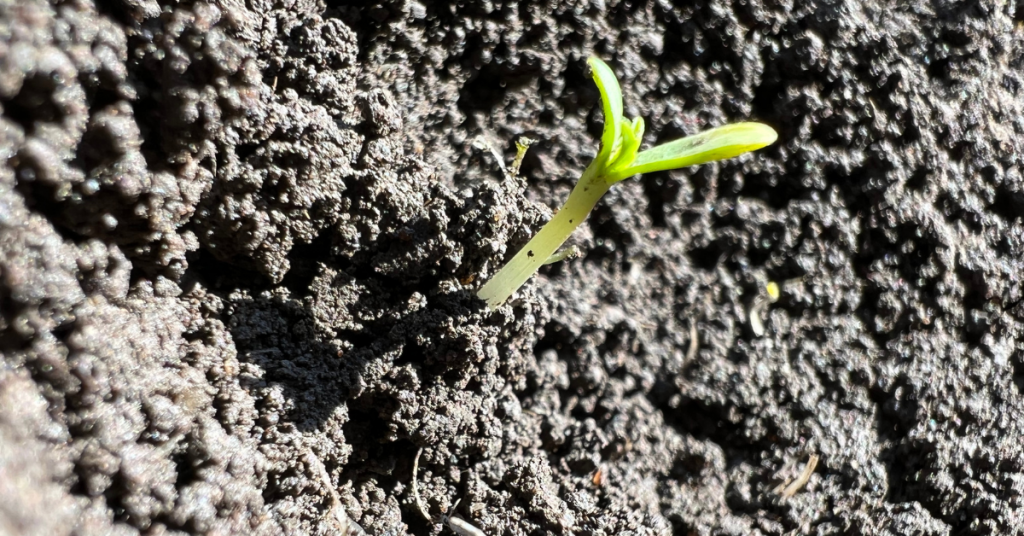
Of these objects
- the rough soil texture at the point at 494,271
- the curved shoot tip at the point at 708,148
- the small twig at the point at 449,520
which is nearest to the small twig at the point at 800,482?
→ the rough soil texture at the point at 494,271

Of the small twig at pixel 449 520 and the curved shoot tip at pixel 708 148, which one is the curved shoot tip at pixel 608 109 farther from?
the small twig at pixel 449 520

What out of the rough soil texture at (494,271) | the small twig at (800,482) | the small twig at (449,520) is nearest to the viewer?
the rough soil texture at (494,271)

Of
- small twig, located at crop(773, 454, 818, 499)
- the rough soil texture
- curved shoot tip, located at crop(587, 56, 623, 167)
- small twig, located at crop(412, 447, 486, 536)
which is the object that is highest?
curved shoot tip, located at crop(587, 56, 623, 167)

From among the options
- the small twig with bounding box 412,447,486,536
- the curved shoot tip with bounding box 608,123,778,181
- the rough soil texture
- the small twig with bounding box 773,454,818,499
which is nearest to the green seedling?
the curved shoot tip with bounding box 608,123,778,181

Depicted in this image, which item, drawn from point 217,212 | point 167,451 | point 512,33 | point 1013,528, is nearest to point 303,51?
point 217,212

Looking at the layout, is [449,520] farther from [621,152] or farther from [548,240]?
[621,152]

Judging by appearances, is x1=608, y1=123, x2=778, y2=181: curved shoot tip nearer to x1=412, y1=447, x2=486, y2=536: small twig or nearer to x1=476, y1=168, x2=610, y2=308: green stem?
x1=476, y1=168, x2=610, y2=308: green stem

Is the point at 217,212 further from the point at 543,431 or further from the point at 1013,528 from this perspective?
the point at 1013,528
